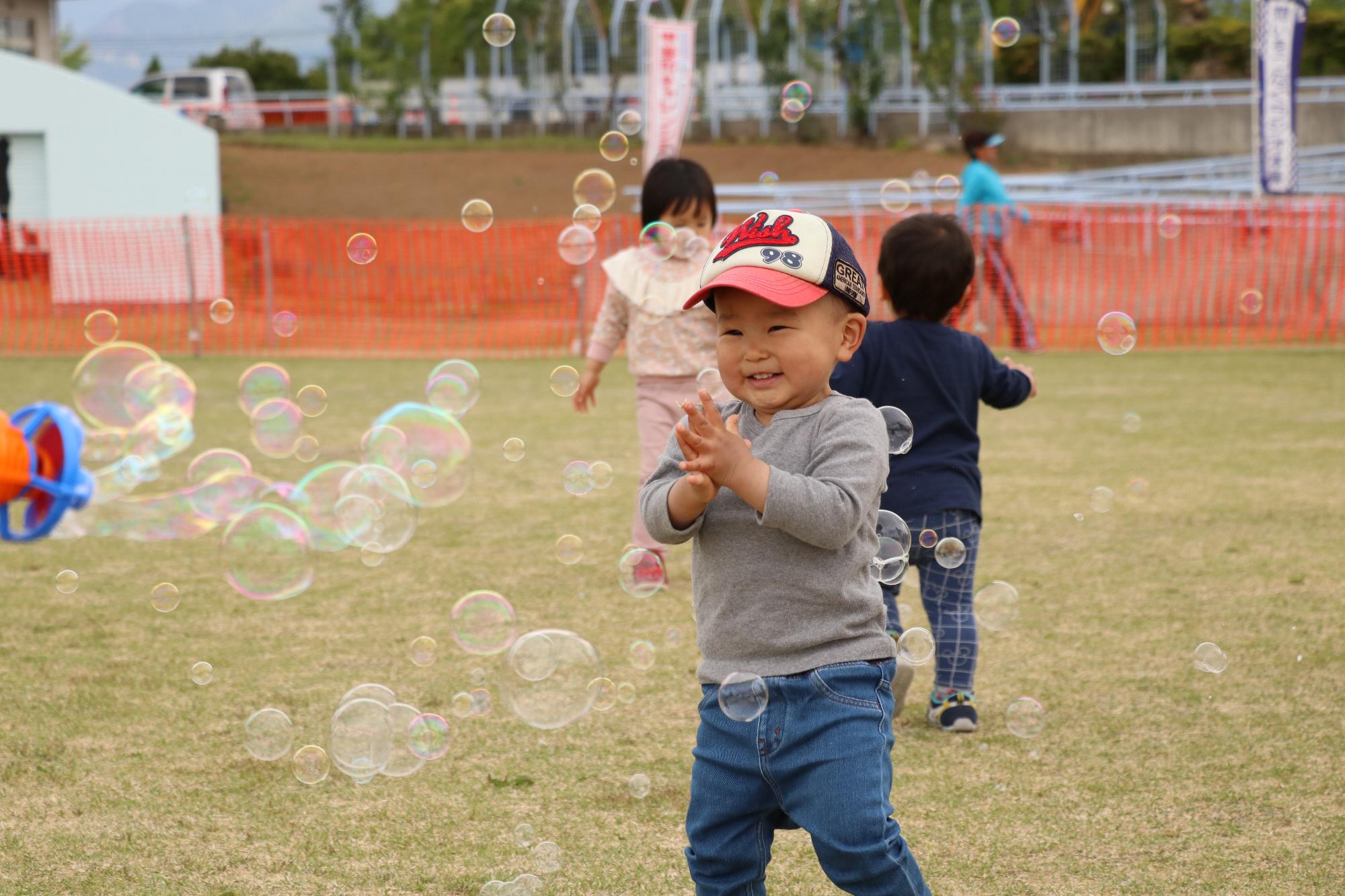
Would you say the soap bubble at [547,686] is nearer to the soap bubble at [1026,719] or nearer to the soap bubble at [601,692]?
the soap bubble at [601,692]

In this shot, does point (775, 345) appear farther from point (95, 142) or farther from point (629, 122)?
point (95, 142)

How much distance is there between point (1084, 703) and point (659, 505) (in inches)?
85.9

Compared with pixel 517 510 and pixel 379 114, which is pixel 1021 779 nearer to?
pixel 517 510

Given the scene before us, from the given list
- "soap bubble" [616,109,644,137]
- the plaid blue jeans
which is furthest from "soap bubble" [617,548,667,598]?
"soap bubble" [616,109,644,137]

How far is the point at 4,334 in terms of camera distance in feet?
57.4

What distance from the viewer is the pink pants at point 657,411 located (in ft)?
16.9

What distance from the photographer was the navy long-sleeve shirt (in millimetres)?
3611

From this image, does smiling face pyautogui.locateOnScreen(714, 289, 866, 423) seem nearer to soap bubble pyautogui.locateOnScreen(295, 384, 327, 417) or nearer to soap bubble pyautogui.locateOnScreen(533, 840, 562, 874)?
soap bubble pyautogui.locateOnScreen(533, 840, 562, 874)

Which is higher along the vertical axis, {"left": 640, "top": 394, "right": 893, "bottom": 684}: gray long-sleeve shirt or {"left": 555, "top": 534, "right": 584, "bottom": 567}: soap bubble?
{"left": 640, "top": 394, "right": 893, "bottom": 684}: gray long-sleeve shirt

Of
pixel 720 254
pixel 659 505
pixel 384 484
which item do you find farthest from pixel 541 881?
pixel 384 484

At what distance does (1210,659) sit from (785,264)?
96.8 inches

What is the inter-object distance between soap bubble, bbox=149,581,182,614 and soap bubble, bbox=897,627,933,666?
264cm

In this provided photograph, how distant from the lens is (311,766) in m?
3.36

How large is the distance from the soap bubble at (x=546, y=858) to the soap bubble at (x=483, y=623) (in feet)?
2.28
